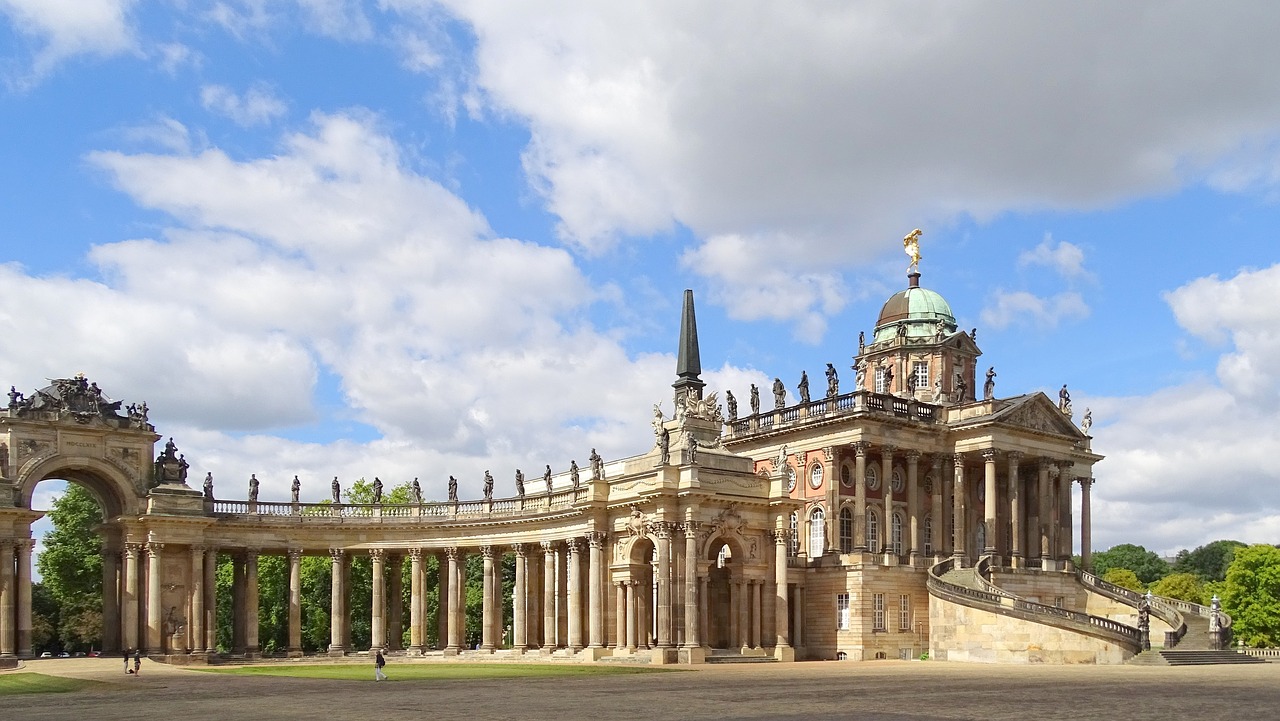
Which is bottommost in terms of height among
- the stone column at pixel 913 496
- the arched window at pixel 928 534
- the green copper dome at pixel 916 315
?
the arched window at pixel 928 534

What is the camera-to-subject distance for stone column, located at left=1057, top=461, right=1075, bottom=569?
82.6 meters

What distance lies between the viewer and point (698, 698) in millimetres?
33500

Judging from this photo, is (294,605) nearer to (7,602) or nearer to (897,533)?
(7,602)

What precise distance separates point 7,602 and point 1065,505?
61113mm

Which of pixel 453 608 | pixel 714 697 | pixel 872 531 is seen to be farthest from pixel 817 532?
pixel 714 697

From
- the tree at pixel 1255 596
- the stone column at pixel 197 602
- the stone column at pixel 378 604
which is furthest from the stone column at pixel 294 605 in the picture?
the tree at pixel 1255 596

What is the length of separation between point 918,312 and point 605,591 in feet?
117

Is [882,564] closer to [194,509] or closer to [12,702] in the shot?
[194,509]

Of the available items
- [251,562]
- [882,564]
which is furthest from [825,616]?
[251,562]

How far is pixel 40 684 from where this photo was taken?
153 feet

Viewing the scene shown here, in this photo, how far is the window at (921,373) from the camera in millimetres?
88438

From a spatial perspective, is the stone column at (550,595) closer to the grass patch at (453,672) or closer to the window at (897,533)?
the grass patch at (453,672)

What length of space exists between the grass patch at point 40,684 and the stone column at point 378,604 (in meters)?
22.7

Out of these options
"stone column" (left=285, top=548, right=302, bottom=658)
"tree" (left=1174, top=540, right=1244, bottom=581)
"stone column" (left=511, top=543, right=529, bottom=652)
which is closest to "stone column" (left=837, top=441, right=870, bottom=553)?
"stone column" (left=511, top=543, right=529, bottom=652)
